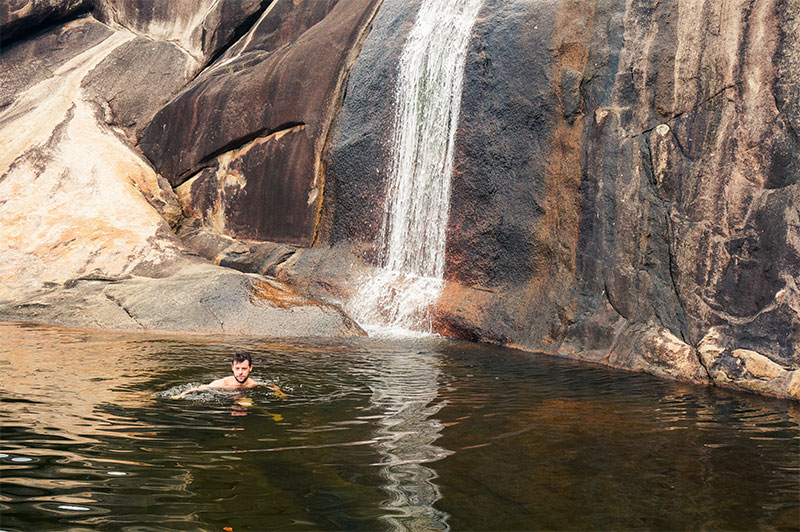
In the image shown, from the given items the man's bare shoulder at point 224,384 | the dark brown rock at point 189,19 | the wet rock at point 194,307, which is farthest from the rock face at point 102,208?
the man's bare shoulder at point 224,384

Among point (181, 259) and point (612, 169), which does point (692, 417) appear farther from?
point (181, 259)

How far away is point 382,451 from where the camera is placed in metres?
5.93

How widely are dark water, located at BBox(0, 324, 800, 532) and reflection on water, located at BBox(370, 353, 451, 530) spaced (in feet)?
0.06

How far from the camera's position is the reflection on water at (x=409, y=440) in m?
4.62

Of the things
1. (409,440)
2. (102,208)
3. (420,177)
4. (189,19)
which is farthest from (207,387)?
(189,19)

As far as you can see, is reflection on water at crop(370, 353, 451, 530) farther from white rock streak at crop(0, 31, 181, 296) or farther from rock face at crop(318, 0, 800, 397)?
white rock streak at crop(0, 31, 181, 296)

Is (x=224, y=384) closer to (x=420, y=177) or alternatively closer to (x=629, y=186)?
(x=629, y=186)

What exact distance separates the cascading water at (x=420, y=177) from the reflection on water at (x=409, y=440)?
4528 millimetres

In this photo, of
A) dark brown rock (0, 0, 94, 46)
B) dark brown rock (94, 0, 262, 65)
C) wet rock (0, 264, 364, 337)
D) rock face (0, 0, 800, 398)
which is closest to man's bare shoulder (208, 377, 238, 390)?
wet rock (0, 264, 364, 337)

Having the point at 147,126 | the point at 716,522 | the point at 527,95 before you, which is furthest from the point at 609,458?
the point at 147,126

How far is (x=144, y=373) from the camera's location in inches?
355

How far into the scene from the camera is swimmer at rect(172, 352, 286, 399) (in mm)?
8062

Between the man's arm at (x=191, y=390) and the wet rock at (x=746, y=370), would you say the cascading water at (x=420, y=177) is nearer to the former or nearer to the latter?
the wet rock at (x=746, y=370)

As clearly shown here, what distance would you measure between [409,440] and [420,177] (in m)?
9.62
